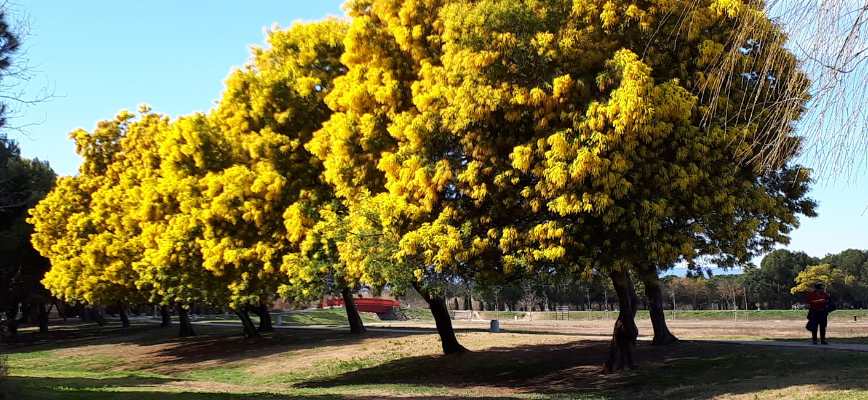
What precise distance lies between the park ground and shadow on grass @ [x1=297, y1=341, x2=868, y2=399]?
35mm

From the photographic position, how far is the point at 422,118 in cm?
1588

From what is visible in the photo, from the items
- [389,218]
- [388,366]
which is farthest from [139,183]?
[389,218]

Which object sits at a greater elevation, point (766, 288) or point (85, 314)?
point (766, 288)

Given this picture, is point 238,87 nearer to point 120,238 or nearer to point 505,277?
point 505,277

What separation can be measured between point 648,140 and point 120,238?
26252 millimetres

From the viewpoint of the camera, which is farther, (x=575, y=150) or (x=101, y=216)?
(x=101, y=216)

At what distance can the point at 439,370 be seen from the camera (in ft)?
76.1

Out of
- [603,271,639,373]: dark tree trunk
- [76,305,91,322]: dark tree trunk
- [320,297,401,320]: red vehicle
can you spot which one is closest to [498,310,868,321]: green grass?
[320,297,401,320]: red vehicle

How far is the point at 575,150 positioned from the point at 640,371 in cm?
730

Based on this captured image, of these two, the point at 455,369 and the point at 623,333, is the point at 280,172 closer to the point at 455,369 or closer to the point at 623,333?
the point at 455,369

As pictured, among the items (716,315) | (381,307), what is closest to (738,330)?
(716,315)

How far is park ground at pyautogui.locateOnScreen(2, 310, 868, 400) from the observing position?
14.7m

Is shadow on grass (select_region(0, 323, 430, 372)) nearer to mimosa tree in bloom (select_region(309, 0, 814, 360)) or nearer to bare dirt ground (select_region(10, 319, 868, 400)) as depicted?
bare dirt ground (select_region(10, 319, 868, 400))

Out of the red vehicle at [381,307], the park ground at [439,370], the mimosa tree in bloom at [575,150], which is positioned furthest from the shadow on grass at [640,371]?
the red vehicle at [381,307]
